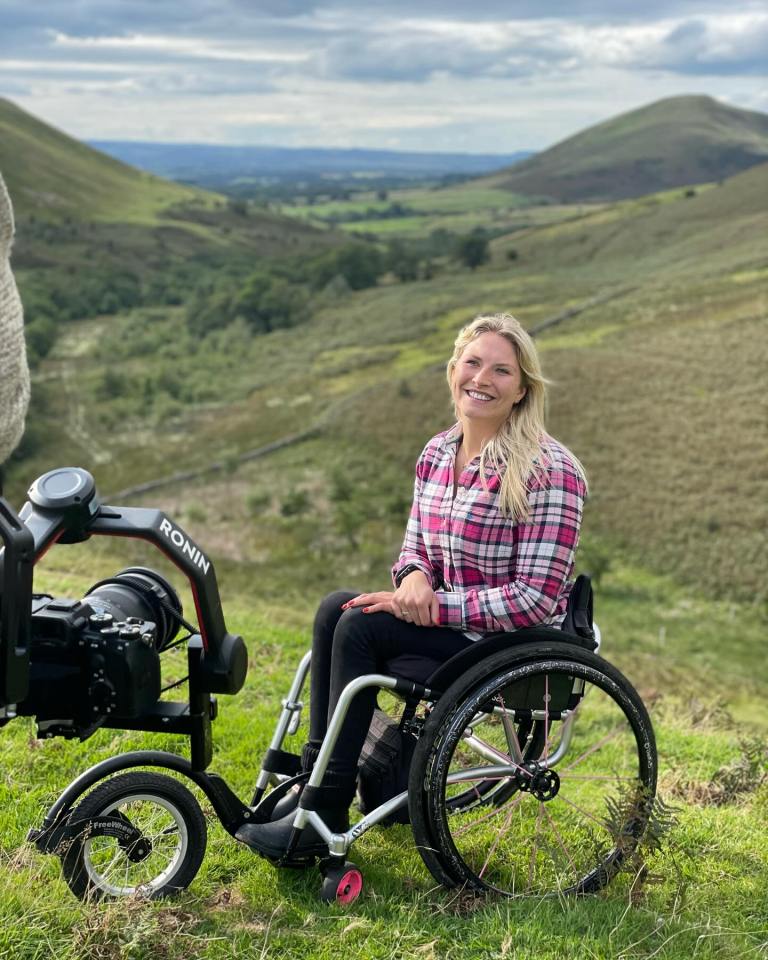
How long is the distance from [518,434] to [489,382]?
280 millimetres

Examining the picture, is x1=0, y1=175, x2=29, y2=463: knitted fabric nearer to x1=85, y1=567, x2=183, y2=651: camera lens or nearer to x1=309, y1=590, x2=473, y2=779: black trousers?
x1=85, y1=567, x2=183, y2=651: camera lens

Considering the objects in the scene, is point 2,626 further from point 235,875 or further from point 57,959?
point 235,875

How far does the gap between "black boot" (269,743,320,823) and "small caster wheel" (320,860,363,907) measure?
350 millimetres

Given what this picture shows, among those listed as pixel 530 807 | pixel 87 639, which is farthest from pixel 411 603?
pixel 530 807

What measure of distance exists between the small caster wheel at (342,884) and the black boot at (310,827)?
0.38 feet

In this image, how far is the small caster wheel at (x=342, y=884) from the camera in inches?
162

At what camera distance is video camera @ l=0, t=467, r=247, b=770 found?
3.29 metres

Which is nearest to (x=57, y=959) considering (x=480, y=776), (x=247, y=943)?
(x=247, y=943)

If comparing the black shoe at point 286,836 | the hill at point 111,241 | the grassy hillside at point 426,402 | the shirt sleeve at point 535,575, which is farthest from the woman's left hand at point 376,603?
the hill at point 111,241

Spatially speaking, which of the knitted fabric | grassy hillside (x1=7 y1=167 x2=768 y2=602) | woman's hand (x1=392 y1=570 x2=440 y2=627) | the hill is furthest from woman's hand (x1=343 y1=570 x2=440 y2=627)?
the hill

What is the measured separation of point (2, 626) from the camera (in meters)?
3.27

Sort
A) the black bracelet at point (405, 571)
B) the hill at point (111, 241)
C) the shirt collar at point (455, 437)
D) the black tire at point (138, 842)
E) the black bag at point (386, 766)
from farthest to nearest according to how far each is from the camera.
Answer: the hill at point (111, 241) < the shirt collar at point (455, 437) < the black bracelet at point (405, 571) < the black bag at point (386, 766) < the black tire at point (138, 842)

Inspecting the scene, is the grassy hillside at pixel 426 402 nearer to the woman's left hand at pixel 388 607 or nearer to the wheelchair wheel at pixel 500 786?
the wheelchair wheel at pixel 500 786

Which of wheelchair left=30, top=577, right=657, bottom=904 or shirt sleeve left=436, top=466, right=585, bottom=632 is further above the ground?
shirt sleeve left=436, top=466, right=585, bottom=632
